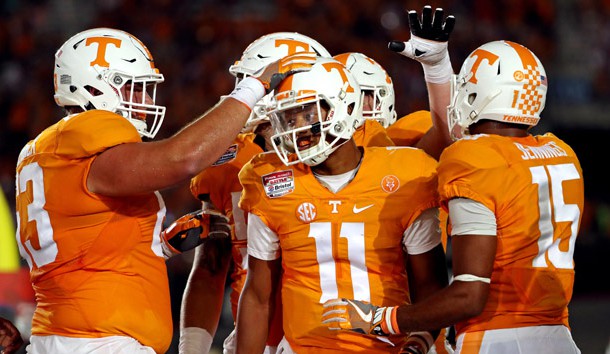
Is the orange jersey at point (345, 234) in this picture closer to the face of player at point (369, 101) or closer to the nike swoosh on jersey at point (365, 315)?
the nike swoosh on jersey at point (365, 315)

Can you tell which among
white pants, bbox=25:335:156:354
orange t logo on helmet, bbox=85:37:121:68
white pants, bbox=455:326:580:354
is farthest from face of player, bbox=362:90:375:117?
white pants, bbox=25:335:156:354

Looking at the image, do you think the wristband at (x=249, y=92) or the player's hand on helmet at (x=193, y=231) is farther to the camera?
the player's hand on helmet at (x=193, y=231)

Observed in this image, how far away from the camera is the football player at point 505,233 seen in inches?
121

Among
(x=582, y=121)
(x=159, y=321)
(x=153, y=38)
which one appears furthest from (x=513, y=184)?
(x=582, y=121)

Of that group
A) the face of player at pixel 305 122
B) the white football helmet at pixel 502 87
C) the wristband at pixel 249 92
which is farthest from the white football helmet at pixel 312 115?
the white football helmet at pixel 502 87

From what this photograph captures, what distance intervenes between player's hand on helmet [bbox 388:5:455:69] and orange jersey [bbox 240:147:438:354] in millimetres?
638

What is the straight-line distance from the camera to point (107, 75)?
3.71 metres

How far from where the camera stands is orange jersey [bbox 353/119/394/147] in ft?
13.5

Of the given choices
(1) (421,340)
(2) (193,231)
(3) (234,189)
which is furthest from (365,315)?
(3) (234,189)

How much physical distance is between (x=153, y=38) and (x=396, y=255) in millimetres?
7861

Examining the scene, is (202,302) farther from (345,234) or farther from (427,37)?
(427,37)

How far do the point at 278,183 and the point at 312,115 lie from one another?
0.29 meters

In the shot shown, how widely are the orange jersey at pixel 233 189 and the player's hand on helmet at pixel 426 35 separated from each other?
35.3 inches

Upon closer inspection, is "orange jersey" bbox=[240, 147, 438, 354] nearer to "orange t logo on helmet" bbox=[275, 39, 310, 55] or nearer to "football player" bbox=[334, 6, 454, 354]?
"football player" bbox=[334, 6, 454, 354]
